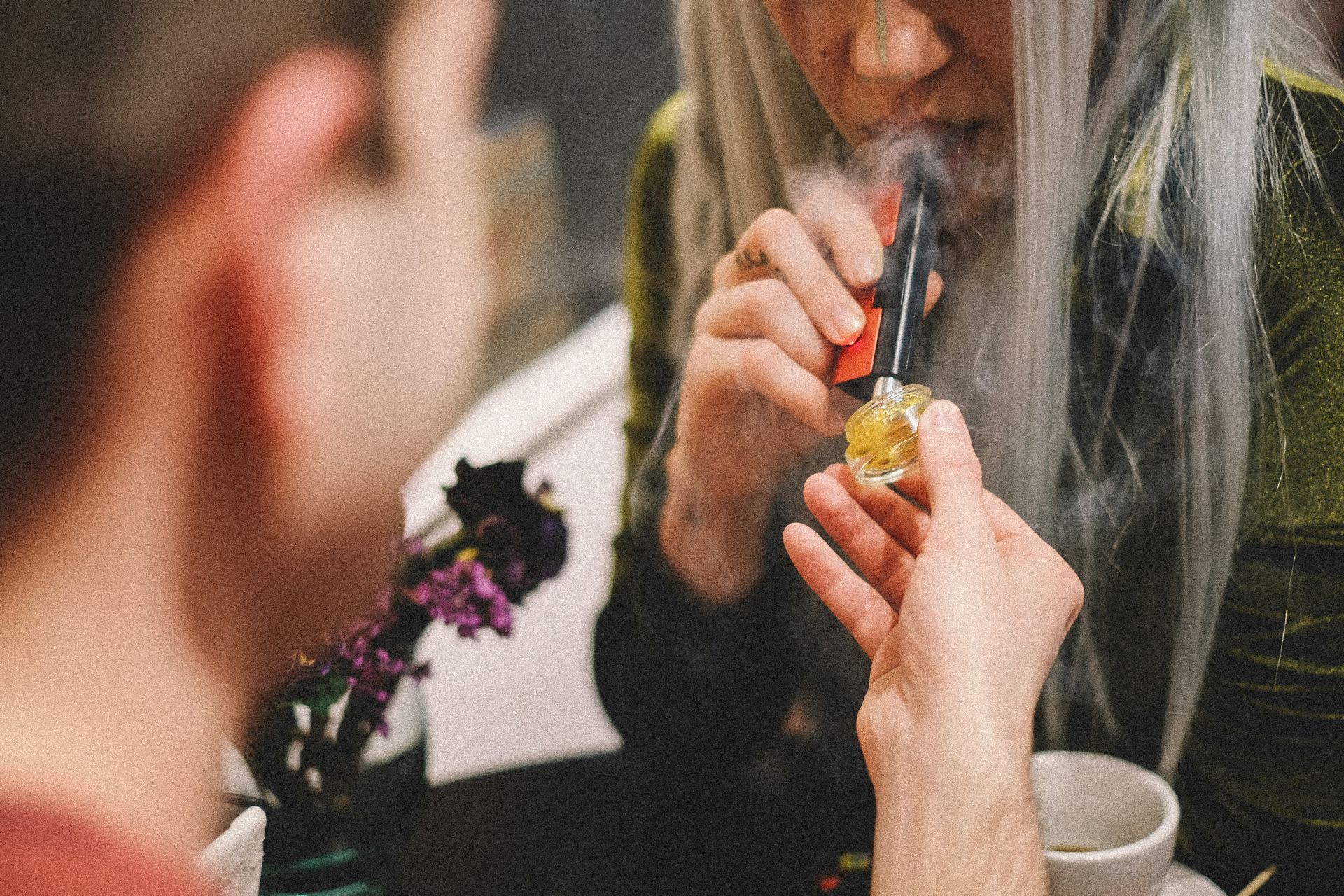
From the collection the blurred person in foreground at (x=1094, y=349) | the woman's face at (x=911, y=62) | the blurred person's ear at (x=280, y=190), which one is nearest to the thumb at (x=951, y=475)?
the blurred person in foreground at (x=1094, y=349)

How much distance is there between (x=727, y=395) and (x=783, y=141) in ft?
0.61

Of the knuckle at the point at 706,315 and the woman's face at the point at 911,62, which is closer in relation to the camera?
the woman's face at the point at 911,62

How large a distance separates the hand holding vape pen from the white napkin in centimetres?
37

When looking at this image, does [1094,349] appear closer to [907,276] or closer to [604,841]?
[907,276]

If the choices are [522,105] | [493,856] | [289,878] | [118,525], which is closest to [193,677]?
[118,525]

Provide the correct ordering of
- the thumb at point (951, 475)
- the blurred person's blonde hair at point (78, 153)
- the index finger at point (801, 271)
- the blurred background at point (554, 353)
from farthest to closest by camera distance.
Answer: the blurred background at point (554, 353) < the index finger at point (801, 271) < the thumb at point (951, 475) < the blurred person's blonde hair at point (78, 153)

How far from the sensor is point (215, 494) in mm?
450

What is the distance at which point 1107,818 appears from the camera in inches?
25.3

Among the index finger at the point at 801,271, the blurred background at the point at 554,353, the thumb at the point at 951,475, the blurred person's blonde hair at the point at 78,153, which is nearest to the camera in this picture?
the blurred person's blonde hair at the point at 78,153

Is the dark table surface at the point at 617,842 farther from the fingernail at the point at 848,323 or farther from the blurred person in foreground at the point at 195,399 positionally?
the fingernail at the point at 848,323

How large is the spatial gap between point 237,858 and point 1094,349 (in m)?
0.62

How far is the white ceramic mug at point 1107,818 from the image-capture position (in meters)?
0.56

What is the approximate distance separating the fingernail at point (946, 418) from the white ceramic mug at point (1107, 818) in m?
0.21

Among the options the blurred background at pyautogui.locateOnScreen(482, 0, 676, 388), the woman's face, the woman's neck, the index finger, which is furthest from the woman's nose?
the woman's neck
